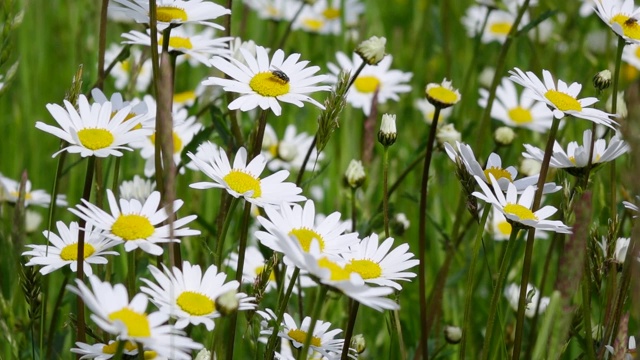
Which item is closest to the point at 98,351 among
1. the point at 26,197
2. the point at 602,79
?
the point at 26,197

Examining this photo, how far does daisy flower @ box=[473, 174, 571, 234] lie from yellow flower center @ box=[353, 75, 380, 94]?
4.53 feet

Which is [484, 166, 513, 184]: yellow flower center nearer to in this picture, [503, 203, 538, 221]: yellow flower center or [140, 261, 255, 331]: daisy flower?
[503, 203, 538, 221]: yellow flower center

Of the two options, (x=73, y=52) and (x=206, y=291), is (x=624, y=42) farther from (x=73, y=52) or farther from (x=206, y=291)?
(x=73, y=52)

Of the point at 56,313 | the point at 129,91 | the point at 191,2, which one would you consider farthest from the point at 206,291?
the point at 129,91

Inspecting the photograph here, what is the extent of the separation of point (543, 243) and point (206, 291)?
4.93 ft

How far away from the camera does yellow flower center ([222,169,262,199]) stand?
1476 millimetres

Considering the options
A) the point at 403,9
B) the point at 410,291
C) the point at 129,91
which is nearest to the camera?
the point at 129,91

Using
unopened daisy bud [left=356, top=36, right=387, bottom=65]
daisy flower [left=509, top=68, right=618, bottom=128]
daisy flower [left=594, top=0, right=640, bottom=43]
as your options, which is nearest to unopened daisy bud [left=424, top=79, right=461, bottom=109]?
unopened daisy bud [left=356, top=36, right=387, bottom=65]

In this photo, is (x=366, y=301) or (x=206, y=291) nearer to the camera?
(x=366, y=301)

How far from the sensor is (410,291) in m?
2.45

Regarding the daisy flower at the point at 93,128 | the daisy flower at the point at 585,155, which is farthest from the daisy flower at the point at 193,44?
the daisy flower at the point at 585,155

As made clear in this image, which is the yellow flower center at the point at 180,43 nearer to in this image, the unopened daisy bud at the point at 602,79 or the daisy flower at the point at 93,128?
the daisy flower at the point at 93,128

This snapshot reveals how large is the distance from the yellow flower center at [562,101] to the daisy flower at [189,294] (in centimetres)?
68

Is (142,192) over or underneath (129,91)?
underneath
